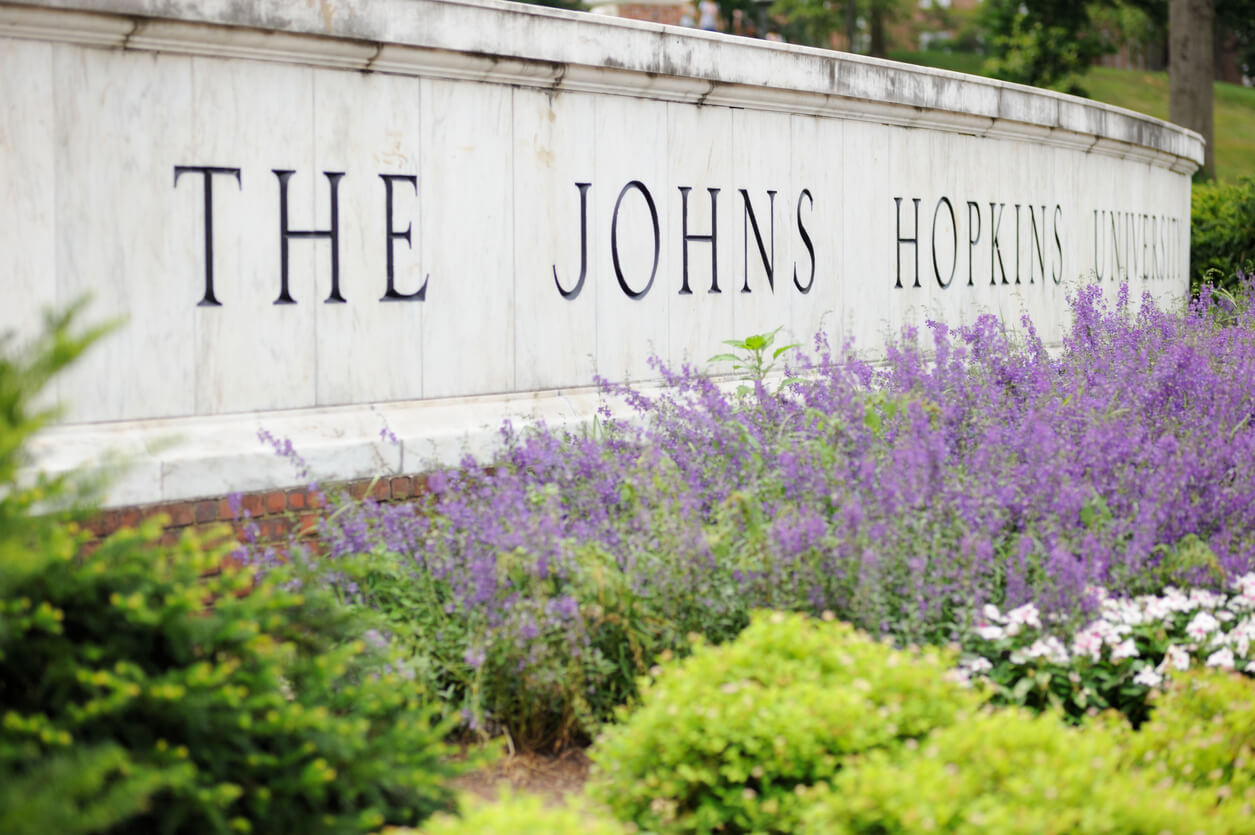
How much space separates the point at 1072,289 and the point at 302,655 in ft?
23.2

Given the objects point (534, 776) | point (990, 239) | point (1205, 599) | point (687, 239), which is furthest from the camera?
point (990, 239)

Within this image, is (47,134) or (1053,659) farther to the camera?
(47,134)

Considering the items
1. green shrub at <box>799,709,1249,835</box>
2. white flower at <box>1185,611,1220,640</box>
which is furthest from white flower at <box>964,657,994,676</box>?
green shrub at <box>799,709,1249,835</box>

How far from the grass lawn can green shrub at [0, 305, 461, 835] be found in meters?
38.0

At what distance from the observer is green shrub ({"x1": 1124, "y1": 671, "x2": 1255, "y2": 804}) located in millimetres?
2979

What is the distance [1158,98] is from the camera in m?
43.2

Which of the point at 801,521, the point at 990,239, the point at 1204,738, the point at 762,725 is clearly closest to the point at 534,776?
the point at 762,725

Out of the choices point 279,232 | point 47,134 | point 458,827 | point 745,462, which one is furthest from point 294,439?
point 458,827

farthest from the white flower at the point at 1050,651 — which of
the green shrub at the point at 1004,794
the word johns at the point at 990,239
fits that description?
the word johns at the point at 990,239

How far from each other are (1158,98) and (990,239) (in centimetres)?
3942

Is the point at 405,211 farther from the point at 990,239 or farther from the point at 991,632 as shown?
the point at 990,239

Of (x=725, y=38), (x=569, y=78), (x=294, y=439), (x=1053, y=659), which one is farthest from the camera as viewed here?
(x=725, y=38)

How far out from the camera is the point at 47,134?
3.96m

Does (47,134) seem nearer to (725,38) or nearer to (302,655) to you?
(302,655)
